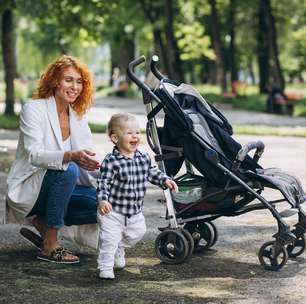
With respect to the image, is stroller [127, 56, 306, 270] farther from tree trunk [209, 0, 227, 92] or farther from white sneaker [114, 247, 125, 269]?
tree trunk [209, 0, 227, 92]

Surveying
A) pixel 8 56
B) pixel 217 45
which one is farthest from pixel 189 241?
pixel 217 45

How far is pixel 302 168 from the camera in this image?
503 inches

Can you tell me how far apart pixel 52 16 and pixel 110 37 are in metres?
24.1

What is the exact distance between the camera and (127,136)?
5871mm

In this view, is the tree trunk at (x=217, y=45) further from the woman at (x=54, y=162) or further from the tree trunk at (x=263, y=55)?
the woman at (x=54, y=162)

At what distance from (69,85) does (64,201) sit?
32.5 inches

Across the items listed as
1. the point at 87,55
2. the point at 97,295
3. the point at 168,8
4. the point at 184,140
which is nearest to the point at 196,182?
the point at 184,140

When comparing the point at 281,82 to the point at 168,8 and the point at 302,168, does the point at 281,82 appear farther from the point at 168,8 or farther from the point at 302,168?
the point at 302,168

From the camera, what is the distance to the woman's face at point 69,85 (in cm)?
622

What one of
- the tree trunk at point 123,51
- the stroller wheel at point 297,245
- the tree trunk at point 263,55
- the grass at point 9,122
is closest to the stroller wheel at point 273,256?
the stroller wheel at point 297,245

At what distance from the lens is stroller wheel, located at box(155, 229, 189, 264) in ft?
20.5

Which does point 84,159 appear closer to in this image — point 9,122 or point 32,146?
point 32,146

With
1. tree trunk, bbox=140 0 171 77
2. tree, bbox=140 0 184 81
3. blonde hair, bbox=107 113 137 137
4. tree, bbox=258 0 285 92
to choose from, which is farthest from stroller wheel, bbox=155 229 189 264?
tree trunk, bbox=140 0 171 77

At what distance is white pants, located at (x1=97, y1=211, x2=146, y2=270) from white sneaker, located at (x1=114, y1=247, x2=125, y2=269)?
0.14ft
